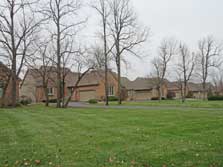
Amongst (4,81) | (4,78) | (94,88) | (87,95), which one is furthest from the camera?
(87,95)

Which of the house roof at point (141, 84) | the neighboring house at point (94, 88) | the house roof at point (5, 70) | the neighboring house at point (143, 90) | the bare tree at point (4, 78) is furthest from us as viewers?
the neighboring house at point (143, 90)

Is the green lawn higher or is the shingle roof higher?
the shingle roof

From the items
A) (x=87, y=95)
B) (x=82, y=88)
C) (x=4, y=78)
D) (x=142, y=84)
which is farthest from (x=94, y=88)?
(x=4, y=78)

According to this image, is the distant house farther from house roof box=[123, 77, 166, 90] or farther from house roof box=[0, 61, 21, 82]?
house roof box=[0, 61, 21, 82]

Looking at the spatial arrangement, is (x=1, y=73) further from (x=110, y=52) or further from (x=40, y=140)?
(x=40, y=140)

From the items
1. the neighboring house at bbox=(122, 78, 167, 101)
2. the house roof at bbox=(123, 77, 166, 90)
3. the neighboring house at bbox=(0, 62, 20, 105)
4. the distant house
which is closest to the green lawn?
the neighboring house at bbox=(0, 62, 20, 105)

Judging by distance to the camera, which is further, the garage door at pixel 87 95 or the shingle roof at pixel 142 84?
the shingle roof at pixel 142 84

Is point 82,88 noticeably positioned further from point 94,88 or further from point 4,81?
point 4,81

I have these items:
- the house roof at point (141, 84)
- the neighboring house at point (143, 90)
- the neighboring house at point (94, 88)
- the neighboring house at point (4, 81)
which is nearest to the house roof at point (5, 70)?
the neighboring house at point (4, 81)

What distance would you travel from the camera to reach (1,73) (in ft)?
129

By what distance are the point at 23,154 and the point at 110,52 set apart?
36.0 m

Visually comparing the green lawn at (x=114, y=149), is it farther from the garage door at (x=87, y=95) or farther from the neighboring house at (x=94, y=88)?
the garage door at (x=87, y=95)

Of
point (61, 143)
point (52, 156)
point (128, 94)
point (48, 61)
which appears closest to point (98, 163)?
point (52, 156)

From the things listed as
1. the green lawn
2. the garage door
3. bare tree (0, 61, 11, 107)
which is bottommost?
the green lawn
